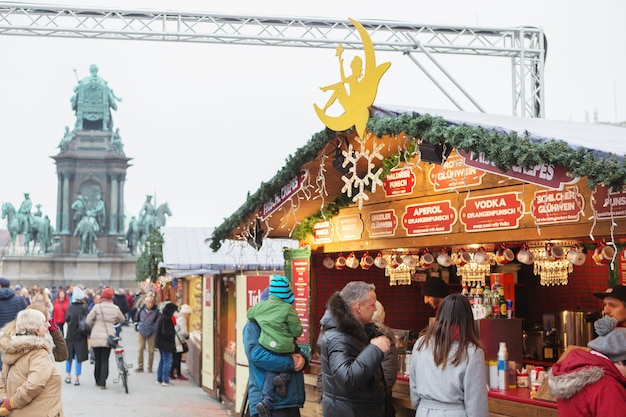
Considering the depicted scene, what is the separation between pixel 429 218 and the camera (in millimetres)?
9773

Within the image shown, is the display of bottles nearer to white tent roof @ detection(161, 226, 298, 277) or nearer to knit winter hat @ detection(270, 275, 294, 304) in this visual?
knit winter hat @ detection(270, 275, 294, 304)

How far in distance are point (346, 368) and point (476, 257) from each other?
4434mm

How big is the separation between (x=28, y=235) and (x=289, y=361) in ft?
195

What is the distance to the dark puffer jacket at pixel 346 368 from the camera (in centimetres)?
568

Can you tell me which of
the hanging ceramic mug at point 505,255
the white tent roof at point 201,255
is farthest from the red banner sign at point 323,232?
the white tent roof at point 201,255

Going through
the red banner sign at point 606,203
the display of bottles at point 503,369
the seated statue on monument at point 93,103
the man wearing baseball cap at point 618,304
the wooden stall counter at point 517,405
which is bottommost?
the wooden stall counter at point 517,405

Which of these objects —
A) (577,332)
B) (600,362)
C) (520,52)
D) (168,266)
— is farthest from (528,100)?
(600,362)

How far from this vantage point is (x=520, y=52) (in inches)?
810

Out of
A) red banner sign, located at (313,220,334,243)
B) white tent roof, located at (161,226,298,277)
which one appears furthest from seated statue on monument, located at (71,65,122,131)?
red banner sign, located at (313,220,334,243)

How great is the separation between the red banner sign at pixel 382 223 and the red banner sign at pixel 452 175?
75cm

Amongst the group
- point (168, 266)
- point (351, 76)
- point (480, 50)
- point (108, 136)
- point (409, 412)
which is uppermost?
point (108, 136)

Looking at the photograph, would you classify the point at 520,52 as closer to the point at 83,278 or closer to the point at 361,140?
the point at 361,140

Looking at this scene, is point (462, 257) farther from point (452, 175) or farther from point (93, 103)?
point (93, 103)

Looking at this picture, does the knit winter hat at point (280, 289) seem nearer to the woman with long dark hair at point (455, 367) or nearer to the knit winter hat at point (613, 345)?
the woman with long dark hair at point (455, 367)
